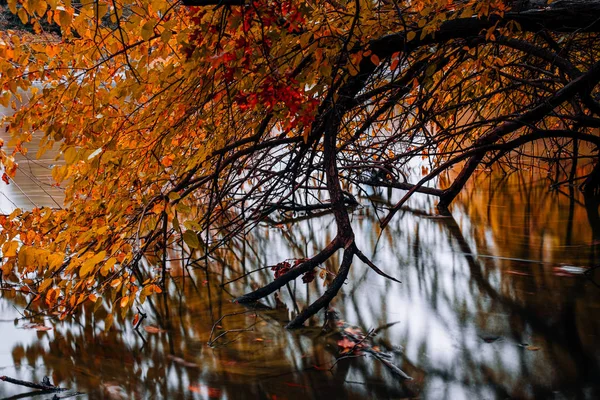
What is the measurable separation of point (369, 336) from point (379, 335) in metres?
0.10

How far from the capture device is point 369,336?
446cm

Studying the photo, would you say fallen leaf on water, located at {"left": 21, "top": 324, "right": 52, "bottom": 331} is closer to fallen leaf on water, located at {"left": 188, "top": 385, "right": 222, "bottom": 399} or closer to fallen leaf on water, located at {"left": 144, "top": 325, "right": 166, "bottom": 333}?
fallen leaf on water, located at {"left": 144, "top": 325, "right": 166, "bottom": 333}

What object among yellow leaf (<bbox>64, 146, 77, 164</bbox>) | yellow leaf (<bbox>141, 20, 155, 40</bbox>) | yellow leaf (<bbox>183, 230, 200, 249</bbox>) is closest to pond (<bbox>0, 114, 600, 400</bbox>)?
yellow leaf (<bbox>183, 230, 200, 249</bbox>)

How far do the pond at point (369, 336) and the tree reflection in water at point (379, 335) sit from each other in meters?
0.01

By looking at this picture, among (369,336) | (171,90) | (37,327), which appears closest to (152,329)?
(37,327)

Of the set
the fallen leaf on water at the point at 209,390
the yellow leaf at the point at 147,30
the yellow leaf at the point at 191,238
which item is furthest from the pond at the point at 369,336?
the yellow leaf at the point at 147,30

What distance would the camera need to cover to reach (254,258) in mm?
7039

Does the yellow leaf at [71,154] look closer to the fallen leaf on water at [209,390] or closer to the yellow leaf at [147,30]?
the yellow leaf at [147,30]

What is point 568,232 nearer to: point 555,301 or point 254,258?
point 555,301

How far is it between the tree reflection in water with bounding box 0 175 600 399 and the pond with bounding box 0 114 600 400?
1 cm

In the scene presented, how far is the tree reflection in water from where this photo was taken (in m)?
3.75

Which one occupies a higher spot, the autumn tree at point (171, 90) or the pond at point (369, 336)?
the autumn tree at point (171, 90)

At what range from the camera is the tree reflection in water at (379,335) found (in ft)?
12.3

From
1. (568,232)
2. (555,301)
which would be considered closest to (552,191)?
(568,232)
